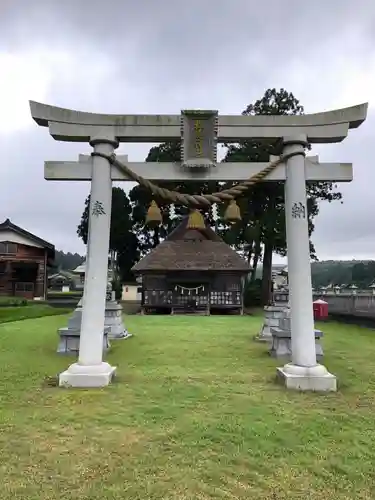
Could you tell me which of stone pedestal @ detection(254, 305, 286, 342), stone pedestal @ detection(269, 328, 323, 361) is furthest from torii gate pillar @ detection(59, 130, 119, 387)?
stone pedestal @ detection(254, 305, 286, 342)

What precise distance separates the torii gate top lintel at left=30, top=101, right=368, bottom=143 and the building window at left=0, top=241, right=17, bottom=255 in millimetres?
29890

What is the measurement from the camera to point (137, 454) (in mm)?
3400

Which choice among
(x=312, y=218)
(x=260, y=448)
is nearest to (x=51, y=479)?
(x=260, y=448)

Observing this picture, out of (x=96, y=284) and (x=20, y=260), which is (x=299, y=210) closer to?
(x=96, y=284)

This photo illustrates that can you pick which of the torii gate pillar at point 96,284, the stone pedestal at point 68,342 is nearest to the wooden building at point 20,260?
the stone pedestal at point 68,342

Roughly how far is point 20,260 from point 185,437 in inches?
1304

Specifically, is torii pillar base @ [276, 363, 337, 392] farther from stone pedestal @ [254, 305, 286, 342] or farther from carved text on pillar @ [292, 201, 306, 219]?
stone pedestal @ [254, 305, 286, 342]

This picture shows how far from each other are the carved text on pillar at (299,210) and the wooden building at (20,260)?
31.3 m

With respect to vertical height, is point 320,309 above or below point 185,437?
above

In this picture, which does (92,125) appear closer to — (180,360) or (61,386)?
(61,386)

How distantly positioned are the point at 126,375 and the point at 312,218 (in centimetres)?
2535

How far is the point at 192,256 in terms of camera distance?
25.2 m

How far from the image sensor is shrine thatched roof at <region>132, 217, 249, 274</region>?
79.7 ft

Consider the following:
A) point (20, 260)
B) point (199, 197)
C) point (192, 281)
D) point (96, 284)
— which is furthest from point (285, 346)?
point (20, 260)
